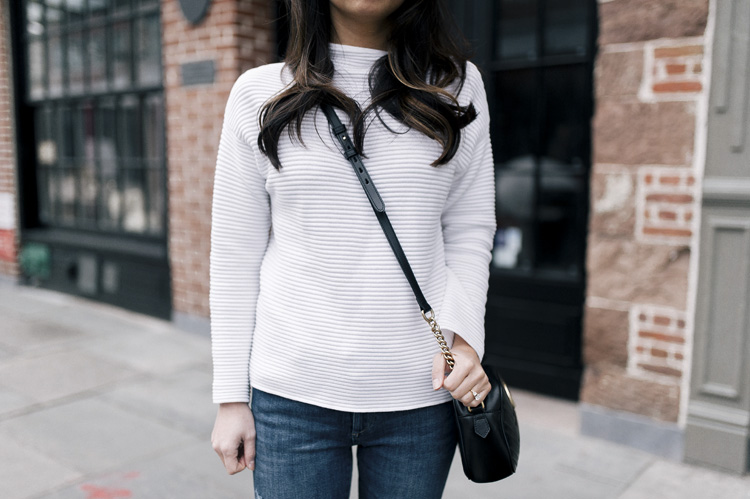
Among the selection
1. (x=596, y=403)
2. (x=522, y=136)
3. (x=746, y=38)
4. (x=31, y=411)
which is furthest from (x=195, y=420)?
(x=746, y=38)

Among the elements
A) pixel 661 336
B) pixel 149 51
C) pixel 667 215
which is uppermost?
pixel 149 51

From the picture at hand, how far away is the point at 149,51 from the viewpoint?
6133 mm

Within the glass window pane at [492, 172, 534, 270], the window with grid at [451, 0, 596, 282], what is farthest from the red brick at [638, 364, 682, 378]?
the glass window pane at [492, 172, 534, 270]

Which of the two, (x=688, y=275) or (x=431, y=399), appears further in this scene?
(x=688, y=275)

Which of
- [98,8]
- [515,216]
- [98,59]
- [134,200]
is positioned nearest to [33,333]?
[134,200]

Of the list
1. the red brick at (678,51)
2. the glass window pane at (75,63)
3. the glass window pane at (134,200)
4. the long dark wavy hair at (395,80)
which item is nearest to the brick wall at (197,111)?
the glass window pane at (134,200)

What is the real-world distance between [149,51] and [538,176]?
4.00m

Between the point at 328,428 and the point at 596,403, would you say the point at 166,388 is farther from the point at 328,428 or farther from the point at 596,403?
the point at 328,428

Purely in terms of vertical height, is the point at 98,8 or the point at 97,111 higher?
the point at 98,8

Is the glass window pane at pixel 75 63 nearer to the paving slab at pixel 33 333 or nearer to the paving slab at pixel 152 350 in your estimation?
the paving slab at pixel 33 333

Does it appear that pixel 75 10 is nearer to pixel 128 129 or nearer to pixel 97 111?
pixel 97 111

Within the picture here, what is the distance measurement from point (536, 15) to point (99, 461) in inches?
143

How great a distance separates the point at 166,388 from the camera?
446cm

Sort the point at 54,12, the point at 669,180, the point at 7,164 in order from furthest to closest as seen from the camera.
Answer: the point at 7,164, the point at 54,12, the point at 669,180
